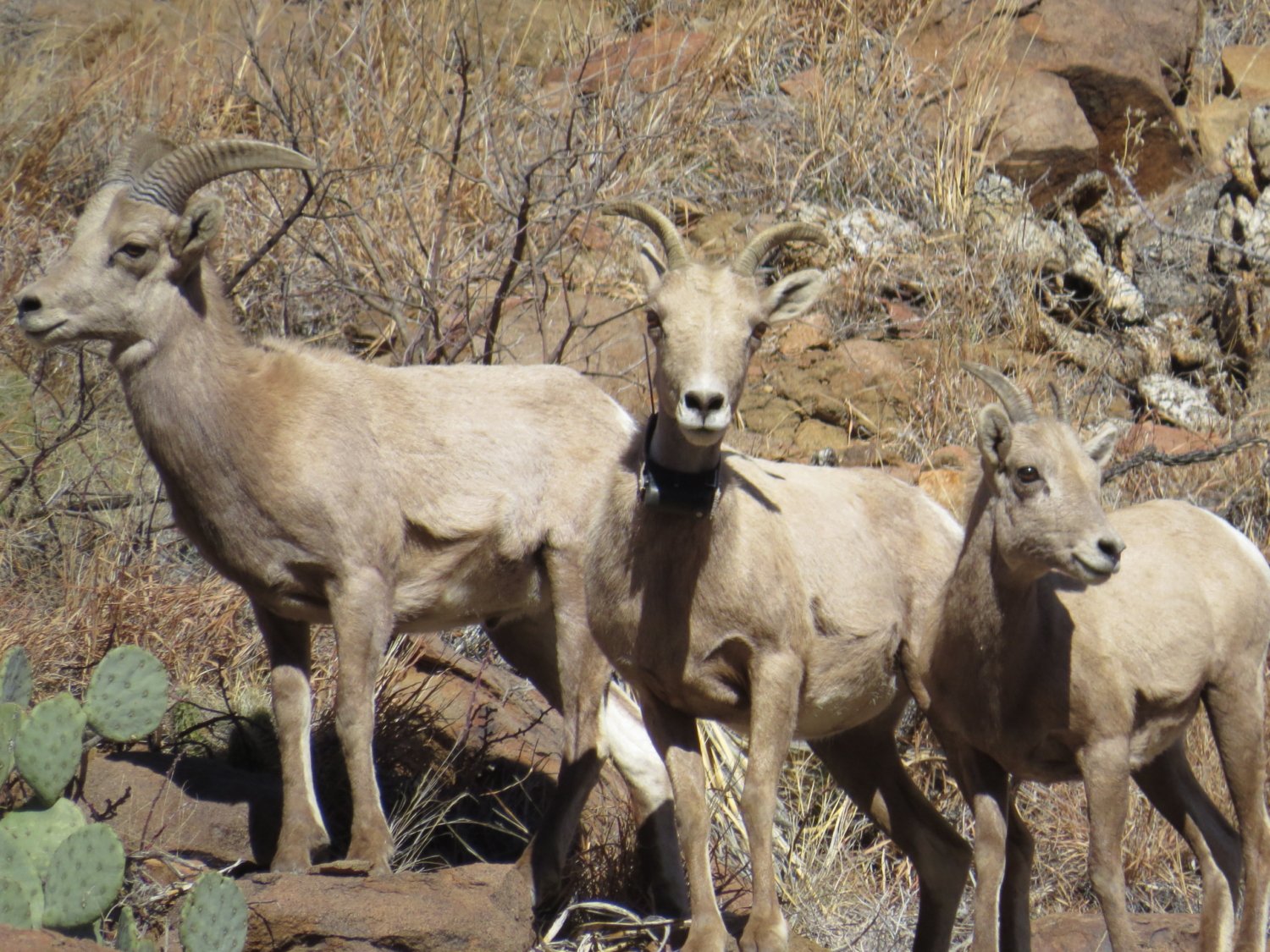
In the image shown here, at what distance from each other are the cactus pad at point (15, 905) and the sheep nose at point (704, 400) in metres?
2.42

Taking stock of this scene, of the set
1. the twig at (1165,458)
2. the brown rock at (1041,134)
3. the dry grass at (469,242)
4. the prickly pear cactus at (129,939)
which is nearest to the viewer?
the prickly pear cactus at (129,939)

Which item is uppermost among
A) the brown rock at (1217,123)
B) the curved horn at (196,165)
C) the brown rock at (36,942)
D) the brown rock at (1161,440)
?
the curved horn at (196,165)

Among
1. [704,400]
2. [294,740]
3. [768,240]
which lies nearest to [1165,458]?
[768,240]

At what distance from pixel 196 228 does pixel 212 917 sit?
8.74 feet

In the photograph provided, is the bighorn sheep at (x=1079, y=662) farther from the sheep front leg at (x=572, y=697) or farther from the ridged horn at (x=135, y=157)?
the ridged horn at (x=135, y=157)

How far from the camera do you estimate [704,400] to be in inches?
194

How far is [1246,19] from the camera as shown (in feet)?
53.1

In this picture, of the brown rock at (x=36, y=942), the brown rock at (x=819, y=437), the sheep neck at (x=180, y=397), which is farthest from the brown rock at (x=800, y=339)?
the brown rock at (x=36, y=942)

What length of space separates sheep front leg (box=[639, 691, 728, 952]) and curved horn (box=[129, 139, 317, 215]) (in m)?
2.50

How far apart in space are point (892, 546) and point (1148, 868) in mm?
2585

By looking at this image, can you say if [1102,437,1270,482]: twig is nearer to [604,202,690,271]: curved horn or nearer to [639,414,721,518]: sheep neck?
[604,202,690,271]: curved horn

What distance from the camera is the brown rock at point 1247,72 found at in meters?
14.7

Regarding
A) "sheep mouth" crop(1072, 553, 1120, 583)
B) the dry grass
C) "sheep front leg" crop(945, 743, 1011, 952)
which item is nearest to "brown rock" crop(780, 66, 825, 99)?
the dry grass

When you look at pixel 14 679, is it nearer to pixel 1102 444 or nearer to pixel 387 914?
pixel 387 914
